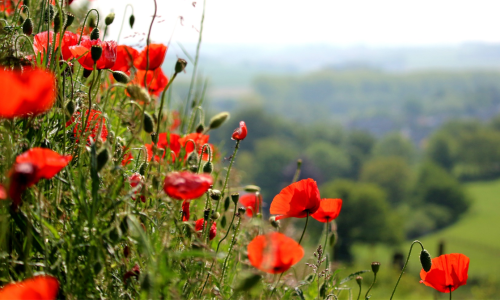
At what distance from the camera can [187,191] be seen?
759 millimetres

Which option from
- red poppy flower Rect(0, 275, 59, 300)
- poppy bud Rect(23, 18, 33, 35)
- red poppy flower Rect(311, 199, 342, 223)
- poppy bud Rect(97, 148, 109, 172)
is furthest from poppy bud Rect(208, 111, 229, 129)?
poppy bud Rect(23, 18, 33, 35)

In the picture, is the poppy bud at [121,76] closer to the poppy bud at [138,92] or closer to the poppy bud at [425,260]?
the poppy bud at [138,92]

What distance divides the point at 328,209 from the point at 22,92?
87cm

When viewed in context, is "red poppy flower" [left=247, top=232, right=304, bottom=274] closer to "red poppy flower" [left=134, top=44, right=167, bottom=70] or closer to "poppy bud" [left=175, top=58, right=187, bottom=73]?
"poppy bud" [left=175, top=58, right=187, bottom=73]

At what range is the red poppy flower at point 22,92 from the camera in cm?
66

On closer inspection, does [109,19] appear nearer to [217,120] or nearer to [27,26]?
[27,26]

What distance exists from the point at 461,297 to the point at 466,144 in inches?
1790

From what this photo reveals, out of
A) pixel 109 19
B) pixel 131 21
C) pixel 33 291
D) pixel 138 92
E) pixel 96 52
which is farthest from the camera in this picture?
pixel 131 21

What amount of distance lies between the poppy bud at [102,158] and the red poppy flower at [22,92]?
0.43 feet

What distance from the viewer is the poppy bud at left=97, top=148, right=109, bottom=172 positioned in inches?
31.3

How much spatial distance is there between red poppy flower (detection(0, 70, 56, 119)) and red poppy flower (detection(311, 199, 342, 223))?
79 cm

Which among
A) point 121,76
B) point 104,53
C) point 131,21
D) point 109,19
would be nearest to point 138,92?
point 121,76

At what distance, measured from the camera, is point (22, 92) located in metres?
0.68

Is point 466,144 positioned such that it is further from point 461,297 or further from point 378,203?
point 461,297
